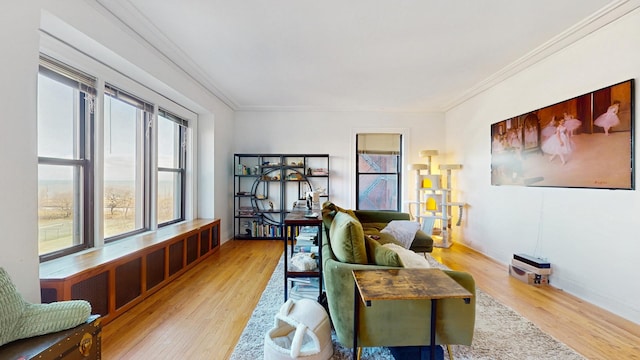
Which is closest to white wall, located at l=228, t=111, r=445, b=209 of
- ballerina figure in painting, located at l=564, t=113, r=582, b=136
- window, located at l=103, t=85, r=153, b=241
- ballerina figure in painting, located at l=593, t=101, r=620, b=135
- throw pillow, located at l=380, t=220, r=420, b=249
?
throw pillow, located at l=380, t=220, r=420, b=249

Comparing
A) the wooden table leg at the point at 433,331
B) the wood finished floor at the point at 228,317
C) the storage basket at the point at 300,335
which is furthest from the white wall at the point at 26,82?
the wooden table leg at the point at 433,331

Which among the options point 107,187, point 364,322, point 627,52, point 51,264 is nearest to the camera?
point 364,322

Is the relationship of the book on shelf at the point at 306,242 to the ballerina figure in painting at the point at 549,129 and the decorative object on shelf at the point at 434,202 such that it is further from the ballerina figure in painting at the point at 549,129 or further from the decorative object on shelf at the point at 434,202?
the ballerina figure in painting at the point at 549,129

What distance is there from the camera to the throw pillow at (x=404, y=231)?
122 inches

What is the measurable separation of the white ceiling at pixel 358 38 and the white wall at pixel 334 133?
1.20 m

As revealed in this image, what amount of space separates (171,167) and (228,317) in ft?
8.68

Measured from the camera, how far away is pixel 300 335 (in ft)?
5.20

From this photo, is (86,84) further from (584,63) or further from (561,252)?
(561,252)

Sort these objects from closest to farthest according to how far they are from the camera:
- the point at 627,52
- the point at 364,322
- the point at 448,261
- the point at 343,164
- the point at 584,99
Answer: the point at 364,322, the point at 627,52, the point at 584,99, the point at 448,261, the point at 343,164

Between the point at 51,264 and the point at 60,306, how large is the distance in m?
0.98

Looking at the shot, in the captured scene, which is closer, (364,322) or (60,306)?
(60,306)

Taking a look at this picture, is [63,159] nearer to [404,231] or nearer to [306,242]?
[306,242]

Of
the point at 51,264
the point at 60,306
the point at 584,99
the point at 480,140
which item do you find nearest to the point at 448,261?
the point at 480,140

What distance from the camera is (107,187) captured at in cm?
276
